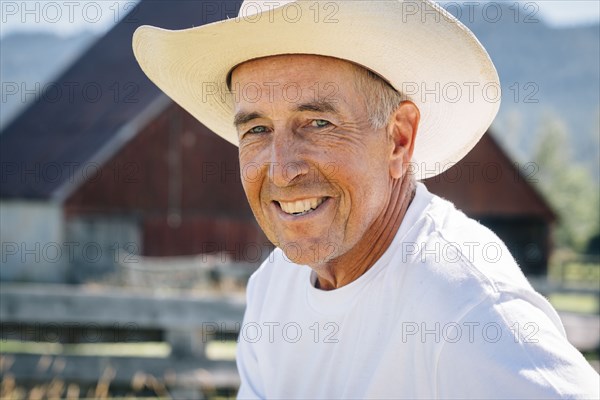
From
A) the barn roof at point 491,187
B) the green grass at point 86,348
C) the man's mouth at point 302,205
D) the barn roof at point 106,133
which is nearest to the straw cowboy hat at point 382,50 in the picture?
the man's mouth at point 302,205

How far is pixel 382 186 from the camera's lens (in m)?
2.28

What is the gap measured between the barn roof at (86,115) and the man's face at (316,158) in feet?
48.8

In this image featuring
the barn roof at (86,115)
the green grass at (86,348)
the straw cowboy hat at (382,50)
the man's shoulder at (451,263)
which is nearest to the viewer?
the man's shoulder at (451,263)

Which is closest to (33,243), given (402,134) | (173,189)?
(173,189)

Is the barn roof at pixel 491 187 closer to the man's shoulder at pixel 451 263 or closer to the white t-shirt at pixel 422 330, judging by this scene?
the white t-shirt at pixel 422 330

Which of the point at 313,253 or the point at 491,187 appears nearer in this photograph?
the point at 313,253

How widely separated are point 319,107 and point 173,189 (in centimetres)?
1716

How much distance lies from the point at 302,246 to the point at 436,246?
372 millimetres

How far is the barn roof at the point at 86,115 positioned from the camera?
18.7 metres

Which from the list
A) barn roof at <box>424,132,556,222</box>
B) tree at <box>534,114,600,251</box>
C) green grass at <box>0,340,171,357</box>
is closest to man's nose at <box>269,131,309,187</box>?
green grass at <box>0,340,171,357</box>

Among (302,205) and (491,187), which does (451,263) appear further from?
(491,187)

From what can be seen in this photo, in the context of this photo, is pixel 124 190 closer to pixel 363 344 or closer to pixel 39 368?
pixel 39 368

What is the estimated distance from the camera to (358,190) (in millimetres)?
2229

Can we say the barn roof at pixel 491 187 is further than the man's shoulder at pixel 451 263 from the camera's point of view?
Yes
